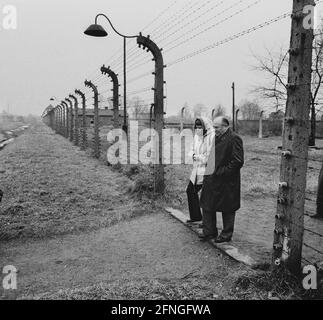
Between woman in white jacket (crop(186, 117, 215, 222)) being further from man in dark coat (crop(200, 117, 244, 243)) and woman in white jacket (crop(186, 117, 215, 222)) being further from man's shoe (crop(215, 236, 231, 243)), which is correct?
man's shoe (crop(215, 236, 231, 243))

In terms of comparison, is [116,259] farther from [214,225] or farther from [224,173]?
[224,173]

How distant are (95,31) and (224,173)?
6826 millimetres

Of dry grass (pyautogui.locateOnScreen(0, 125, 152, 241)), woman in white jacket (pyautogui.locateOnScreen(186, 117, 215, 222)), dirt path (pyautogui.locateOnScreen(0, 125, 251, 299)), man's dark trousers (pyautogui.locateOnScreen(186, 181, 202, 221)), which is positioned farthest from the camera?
dry grass (pyautogui.locateOnScreen(0, 125, 152, 241))

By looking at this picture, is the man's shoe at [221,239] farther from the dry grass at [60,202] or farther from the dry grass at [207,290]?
the dry grass at [60,202]

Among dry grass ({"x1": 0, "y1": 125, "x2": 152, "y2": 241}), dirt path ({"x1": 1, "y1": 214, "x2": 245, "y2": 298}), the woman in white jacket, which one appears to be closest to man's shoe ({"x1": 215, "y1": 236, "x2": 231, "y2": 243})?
dirt path ({"x1": 1, "y1": 214, "x2": 245, "y2": 298})

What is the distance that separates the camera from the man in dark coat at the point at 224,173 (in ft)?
17.8

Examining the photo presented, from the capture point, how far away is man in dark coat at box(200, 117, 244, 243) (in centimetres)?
543

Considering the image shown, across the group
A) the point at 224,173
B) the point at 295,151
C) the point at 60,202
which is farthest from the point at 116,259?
the point at 60,202

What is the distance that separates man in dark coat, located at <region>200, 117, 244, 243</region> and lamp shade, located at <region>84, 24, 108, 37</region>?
614cm

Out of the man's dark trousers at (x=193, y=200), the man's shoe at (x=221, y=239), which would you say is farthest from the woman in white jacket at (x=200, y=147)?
the man's shoe at (x=221, y=239)
